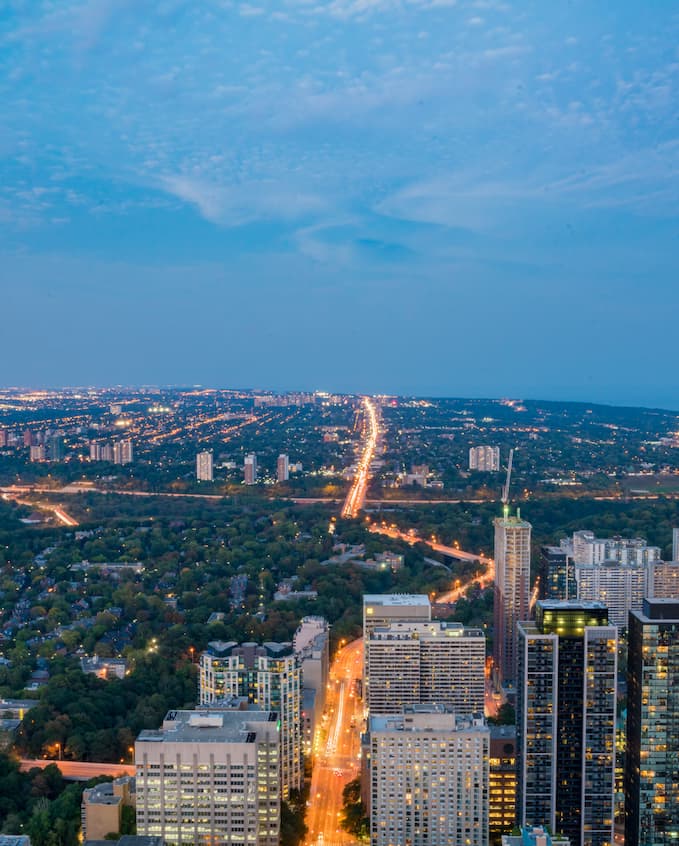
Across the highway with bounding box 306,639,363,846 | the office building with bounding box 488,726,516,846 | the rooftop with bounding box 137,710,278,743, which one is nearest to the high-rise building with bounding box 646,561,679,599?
the highway with bounding box 306,639,363,846

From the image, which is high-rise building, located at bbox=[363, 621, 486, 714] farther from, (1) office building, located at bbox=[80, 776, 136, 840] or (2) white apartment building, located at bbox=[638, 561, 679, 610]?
(2) white apartment building, located at bbox=[638, 561, 679, 610]

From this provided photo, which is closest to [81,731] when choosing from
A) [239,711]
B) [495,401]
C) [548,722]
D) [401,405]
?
[239,711]

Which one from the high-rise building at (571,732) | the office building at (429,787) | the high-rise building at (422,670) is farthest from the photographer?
the high-rise building at (422,670)

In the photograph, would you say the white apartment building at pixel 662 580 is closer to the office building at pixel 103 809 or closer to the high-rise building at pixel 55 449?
the office building at pixel 103 809

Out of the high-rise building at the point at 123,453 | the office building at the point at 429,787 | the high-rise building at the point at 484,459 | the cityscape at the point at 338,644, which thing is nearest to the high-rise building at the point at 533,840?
the cityscape at the point at 338,644

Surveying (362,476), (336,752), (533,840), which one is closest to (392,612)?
(336,752)

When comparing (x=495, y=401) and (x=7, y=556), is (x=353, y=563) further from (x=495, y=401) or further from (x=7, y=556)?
(x=495, y=401)
